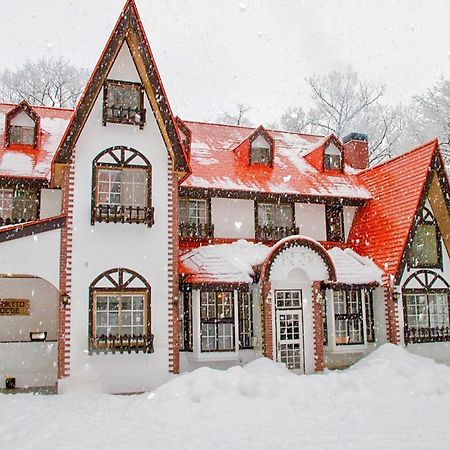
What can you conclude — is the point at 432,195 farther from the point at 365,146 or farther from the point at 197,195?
the point at 197,195

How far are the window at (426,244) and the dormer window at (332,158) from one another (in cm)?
424

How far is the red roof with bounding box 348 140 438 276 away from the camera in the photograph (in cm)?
1956

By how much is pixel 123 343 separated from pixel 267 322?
4.76 meters

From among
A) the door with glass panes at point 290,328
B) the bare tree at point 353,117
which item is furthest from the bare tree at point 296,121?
the door with glass panes at point 290,328

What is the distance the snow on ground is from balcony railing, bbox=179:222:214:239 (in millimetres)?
5028

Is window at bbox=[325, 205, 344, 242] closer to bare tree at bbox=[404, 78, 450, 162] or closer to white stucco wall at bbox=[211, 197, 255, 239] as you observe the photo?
white stucco wall at bbox=[211, 197, 255, 239]

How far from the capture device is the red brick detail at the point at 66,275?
49.3ft

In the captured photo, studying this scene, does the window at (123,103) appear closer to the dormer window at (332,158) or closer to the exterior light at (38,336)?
the exterior light at (38,336)

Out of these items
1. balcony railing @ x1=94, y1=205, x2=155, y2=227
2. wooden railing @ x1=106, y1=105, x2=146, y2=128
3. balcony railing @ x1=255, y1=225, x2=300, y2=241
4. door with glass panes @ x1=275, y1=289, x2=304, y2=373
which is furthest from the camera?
balcony railing @ x1=255, y1=225, x2=300, y2=241

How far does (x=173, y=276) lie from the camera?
16.4 meters

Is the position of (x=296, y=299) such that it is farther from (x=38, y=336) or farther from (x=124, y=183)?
(x=38, y=336)

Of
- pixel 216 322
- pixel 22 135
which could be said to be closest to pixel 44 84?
pixel 22 135

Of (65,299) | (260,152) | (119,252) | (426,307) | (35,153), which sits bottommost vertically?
(426,307)

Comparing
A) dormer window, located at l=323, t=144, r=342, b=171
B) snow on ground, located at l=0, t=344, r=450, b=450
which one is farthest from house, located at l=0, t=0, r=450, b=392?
snow on ground, located at l=0, t=344, r=450, b=450
